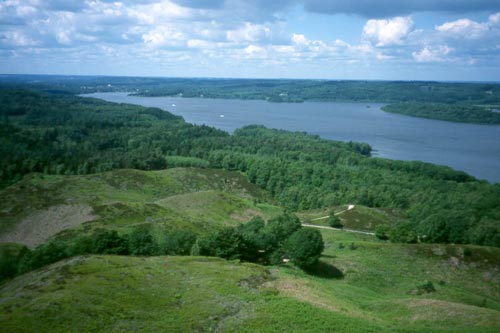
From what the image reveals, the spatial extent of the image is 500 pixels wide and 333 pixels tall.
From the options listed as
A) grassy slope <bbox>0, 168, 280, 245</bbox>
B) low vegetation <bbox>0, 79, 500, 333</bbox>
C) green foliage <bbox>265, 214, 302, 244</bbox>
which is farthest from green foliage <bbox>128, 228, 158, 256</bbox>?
grassy slope <bbox>0, 168, 280, 245</bbox>

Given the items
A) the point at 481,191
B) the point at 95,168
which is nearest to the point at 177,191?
the point at 95,168

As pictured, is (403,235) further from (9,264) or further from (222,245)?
(9,264)

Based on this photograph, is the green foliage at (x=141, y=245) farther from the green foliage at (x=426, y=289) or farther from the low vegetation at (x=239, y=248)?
the green foliage at (x=426, y=289)

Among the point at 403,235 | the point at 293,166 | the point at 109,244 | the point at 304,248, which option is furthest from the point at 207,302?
the point at 293,166

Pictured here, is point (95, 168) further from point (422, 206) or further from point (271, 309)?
point (271, 309)

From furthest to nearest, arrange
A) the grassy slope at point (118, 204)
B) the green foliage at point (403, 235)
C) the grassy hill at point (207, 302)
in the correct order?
the green foliage at point (403, 235) < the grassy slope at point (118, 204) < the grassy hill at point (207, 302)

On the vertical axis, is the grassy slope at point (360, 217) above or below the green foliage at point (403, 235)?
below

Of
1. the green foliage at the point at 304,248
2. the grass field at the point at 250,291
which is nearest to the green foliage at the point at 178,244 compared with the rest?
the grass field at the point at 250,291
